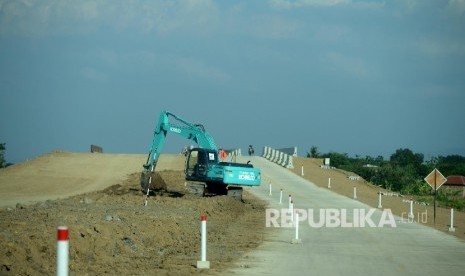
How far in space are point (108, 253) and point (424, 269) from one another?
6.97 metres

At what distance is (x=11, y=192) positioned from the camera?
4878 cm

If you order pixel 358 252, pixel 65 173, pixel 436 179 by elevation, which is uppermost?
pixel 436 179

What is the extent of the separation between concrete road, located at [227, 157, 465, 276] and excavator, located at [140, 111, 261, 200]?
639 centimetres

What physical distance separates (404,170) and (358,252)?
9902cm

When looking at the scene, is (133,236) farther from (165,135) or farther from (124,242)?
(165,135)

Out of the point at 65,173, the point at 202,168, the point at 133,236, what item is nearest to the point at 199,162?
the point at 202,168

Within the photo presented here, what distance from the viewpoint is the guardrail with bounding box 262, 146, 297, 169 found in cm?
7879

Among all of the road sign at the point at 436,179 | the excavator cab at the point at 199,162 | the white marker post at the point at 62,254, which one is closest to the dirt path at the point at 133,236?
the excavator cab at the point at 199,162

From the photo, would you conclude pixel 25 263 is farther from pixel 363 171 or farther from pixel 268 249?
pixel 363 171

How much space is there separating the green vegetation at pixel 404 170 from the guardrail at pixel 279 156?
515 inches

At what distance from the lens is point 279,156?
8438cm

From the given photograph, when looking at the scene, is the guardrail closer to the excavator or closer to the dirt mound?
the excavator

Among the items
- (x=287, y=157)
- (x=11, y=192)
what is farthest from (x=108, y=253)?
(x=287, y=157)

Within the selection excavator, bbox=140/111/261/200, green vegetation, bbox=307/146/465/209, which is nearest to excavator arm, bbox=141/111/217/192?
excavator, bbox=140/111/261/200
